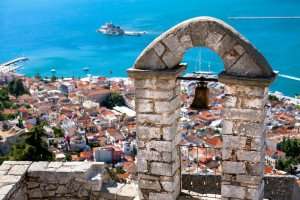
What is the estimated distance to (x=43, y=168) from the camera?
5.45 m

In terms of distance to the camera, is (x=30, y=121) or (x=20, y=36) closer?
(x=30, y=121)

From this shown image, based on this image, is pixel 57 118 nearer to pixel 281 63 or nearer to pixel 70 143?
pixel 70 143

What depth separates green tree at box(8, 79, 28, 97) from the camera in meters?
65.1

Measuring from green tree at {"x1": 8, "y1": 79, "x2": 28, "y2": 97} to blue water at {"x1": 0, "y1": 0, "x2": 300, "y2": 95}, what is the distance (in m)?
10.6

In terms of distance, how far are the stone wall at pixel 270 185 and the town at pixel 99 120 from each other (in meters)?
19.9

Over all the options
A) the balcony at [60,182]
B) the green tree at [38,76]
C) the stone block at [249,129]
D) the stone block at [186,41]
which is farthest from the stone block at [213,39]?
the green tree at [38,76]

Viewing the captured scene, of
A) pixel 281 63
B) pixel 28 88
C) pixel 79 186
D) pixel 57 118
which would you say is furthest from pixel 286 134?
pixel 79 186

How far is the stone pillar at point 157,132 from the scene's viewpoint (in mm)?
4211

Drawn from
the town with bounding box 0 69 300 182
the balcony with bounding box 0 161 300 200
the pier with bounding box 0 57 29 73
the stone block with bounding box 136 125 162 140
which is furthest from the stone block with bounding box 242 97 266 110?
the pier with bounding box 0 57 29 73

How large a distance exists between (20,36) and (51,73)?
79.0 feet

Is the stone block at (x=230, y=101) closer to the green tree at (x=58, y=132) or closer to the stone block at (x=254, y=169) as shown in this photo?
the stone block at (x=254, y=169)

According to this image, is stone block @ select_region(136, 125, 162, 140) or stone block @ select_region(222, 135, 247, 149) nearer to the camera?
stone block @ select_region(222, 135, 247, 149)

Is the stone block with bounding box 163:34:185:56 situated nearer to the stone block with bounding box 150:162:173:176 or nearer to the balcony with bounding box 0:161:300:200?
the stone block with bounding box 150:162:173:176

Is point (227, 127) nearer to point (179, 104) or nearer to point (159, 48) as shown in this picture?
point (179, 104)
